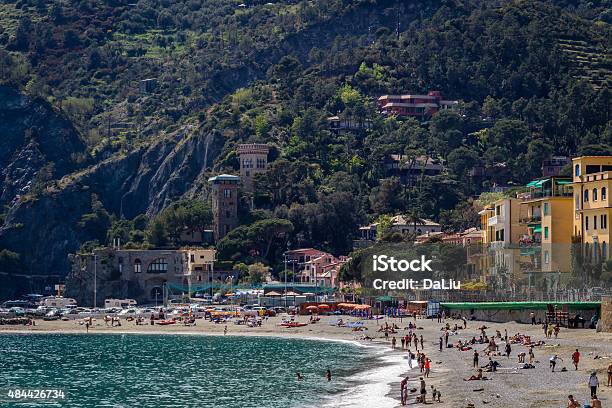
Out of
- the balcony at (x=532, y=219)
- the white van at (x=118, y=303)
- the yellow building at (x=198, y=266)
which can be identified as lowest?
the white van at (x=118, y=303)

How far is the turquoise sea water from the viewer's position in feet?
226

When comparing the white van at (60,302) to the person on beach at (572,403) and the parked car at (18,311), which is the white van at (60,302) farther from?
the person on beach at (572,403)

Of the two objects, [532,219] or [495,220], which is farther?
[495,220]

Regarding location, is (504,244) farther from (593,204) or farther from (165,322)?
(165,322)

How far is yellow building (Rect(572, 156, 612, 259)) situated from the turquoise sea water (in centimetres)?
1651

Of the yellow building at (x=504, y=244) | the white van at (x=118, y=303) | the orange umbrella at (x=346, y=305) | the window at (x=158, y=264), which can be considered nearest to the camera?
the yellow building at (x=504, y=244)

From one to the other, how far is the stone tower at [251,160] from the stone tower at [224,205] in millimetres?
11384

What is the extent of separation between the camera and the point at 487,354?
74125 mm

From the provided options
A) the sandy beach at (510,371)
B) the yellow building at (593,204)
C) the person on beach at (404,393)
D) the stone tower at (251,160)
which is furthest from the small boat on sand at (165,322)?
the person on beach at (404,393)

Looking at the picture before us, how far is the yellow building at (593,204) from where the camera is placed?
3415 inches

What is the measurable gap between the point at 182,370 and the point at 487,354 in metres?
21.3

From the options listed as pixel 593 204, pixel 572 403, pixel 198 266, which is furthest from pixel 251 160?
pixel 572 403

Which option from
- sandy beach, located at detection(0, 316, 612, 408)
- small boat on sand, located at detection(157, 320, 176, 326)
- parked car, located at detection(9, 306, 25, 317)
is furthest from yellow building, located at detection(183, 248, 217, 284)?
sandy beach, located at detection(0, 316, 612, 408)

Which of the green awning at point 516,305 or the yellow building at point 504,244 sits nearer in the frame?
the green awning at point 516,305
